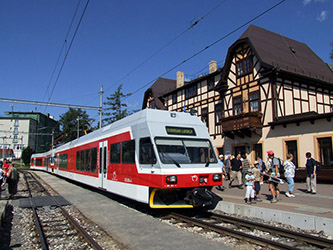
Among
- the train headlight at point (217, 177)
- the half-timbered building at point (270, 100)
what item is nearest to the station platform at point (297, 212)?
the train headlight at point (217, 177)

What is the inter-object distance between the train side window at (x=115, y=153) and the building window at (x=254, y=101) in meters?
13.7

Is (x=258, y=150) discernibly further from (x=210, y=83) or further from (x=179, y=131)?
(x=179, y=131)

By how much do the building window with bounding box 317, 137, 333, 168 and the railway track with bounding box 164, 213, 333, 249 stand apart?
38.6 feet

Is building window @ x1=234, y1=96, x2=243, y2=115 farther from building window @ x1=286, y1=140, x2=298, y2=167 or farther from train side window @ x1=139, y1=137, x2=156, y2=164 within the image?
train side window @ x1=139, y1=137, x2=156, y2=164

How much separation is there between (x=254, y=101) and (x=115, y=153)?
46.8 ft

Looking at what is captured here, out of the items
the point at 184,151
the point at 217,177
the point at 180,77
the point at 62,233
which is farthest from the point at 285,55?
the point at 62,233

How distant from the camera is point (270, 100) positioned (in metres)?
20.3

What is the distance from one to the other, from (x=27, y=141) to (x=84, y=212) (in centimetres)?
8012

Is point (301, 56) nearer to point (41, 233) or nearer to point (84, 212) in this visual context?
point (84, 212)

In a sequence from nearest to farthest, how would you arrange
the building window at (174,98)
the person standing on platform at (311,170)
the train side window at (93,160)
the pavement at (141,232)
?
the pavement at (141,232), the person standing on platform at (311,170), the train side window at (93,160), the building window at (174,98)

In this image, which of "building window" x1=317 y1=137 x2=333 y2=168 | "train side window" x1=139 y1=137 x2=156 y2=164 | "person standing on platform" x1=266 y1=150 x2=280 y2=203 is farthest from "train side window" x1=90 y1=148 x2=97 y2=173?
"building window" x1=317 y1=137 x2=333 y2=168

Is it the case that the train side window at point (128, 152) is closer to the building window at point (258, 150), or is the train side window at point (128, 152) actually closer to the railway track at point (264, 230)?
the railway track at point (264, 230)

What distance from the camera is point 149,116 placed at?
862cm

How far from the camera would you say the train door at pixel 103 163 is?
456 inches
